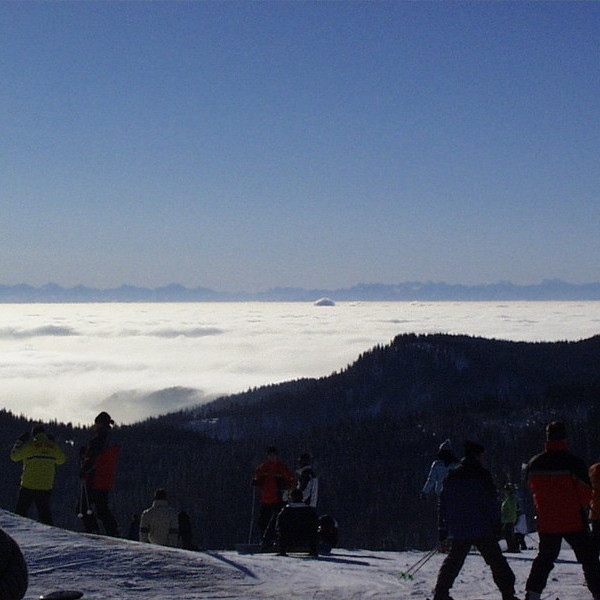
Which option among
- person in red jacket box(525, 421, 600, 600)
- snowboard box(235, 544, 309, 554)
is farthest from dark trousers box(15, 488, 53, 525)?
person in red jacket box(525, 421, 600, 600)

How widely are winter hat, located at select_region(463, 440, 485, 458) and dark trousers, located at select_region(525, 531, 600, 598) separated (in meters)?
1.35

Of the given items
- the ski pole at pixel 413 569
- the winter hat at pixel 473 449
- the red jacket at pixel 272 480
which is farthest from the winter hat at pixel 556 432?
the red jacket at pixel 272 480

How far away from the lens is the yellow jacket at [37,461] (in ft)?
55.6

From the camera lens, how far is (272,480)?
18078 mm

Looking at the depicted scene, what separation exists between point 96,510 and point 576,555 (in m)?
10.0

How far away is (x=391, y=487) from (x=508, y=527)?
528ft

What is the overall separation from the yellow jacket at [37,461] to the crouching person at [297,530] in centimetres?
467

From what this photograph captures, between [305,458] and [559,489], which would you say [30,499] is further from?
[559,489]

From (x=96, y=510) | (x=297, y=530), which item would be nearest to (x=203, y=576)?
(x=297, y=530)

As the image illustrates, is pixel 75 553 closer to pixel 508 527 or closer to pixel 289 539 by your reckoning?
pixel 289 539

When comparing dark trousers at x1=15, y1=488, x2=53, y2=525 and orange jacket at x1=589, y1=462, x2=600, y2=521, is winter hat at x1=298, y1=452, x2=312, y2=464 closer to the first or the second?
dark trousers at x1=15, y1=488, x2=53, y2=525

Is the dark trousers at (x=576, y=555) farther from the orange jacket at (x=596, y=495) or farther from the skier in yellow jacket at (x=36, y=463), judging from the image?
the skier in yellow jacket at (x=36, y=463)

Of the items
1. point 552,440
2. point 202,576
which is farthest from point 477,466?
point 202,576

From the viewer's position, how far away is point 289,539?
16453mm
